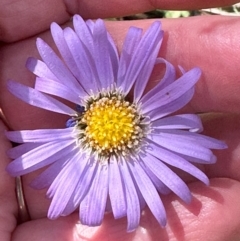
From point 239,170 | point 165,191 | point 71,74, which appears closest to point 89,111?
point 71,74

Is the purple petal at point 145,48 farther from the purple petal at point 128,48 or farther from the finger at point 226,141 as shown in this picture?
the finger at point 226,141

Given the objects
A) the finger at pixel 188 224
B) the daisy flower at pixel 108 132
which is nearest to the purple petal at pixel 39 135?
the daisy flower at pixel 108 132

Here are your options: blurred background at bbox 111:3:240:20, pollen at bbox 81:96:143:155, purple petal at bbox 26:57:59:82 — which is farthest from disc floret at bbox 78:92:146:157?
blurred background at bbox 111:3:240:20

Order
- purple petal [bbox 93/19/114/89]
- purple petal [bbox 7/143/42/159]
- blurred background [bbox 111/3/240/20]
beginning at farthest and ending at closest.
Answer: blurred background [bbox 111/3/240/20] < purple petal [bbox 7/143/42/159] < purple petal [bbox 93/19/114/89]

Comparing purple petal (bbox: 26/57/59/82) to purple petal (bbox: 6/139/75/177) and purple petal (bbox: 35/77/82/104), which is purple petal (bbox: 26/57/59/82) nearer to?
purple petal (bbox: 35/77/82/104)

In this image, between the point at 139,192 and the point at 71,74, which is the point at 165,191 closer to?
the point at 139,192

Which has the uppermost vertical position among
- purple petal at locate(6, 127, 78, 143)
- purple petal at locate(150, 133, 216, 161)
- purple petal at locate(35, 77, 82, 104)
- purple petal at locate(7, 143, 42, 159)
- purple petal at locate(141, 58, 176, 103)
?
purple petal at locate(141, 58, 176, 103)
